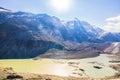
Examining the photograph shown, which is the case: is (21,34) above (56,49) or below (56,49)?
above

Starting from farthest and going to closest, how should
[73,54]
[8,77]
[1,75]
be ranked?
[73,54] < [1,75] < [8,77]

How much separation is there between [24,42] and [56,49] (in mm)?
22058

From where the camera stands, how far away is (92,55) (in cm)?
14600

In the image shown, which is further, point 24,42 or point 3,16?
point 3,16

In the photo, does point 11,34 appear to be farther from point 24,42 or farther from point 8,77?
point 8,77

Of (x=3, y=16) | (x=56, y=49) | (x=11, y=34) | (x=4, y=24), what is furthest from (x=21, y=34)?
(x=3, y=16)

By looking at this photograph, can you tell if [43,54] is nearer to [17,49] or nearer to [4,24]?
[17,49]

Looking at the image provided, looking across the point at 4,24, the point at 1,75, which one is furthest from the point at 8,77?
the point at 4,24

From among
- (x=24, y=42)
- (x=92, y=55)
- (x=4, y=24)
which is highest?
(x=4, y=24)

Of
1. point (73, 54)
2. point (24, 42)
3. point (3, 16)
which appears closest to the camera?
point (73, 54)

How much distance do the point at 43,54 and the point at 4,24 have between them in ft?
153

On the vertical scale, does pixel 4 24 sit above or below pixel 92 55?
above

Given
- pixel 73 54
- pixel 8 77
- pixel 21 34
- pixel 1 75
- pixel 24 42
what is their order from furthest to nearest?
1. pixel 21 34
2. pixel 24 42
3. pixel 73 54
4. pixel 1 75
5. pixel 8 77

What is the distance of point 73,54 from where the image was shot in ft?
456
